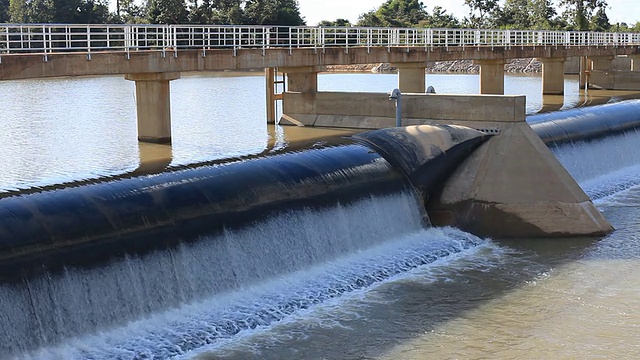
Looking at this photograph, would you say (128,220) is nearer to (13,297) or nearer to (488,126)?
(13,297)

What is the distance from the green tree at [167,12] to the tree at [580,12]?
37829 millimetres

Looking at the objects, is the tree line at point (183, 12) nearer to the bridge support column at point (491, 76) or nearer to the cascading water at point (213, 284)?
the bridge support column at point (491, 76)

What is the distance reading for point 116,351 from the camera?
13.6m

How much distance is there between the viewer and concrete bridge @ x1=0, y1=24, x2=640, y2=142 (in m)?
22.3

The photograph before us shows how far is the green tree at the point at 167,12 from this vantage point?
73.2 meters

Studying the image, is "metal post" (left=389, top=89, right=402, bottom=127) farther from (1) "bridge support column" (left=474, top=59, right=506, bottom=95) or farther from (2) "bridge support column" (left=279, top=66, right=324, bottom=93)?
(1) "bridge support column" (left=474, top=59, right=506, bottom=95)

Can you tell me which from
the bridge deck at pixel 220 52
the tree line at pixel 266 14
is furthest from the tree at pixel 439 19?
the bridge deck at pixel 220 52

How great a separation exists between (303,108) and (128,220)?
689 inches

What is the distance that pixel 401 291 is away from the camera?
1706 centimetres

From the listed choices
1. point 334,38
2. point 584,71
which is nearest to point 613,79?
point 584,71

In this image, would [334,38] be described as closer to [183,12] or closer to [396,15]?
[183,12]

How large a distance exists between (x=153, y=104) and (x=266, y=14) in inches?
2074

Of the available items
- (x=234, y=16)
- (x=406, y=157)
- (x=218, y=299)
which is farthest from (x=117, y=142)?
(x=234, y=16)

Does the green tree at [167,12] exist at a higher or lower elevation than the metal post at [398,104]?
higher
